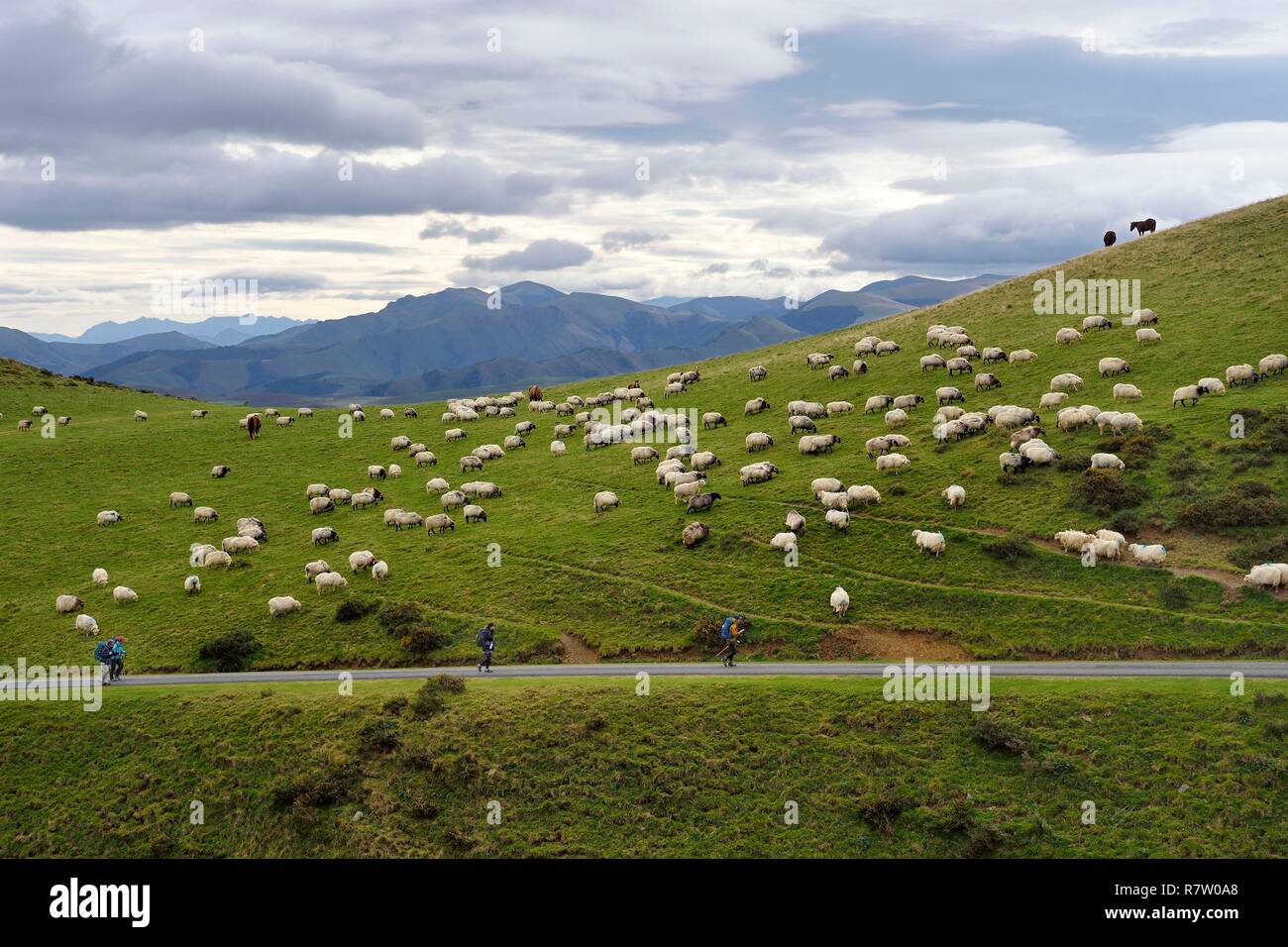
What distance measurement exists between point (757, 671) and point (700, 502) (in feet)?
55.8

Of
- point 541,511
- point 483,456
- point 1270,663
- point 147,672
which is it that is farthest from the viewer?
point 483,456

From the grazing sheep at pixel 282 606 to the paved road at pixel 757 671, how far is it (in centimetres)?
545

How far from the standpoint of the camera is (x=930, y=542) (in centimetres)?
4522

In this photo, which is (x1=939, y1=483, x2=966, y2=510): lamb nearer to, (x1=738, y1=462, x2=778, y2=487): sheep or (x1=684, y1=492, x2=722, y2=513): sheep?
(x1=738, y1=462, x2=778, y2=487): sheep

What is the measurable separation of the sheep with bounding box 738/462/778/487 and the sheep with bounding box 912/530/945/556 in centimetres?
1344

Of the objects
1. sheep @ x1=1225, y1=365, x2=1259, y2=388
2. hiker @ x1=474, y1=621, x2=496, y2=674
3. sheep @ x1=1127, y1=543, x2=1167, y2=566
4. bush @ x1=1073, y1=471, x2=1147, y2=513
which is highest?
sheep @ x1=1225, y1=365, x2=1259, y2=388

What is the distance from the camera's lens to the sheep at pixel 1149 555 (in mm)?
41344

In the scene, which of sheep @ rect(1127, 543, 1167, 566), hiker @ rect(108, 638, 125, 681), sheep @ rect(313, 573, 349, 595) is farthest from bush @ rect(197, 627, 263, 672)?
sheep @ rect(1127, 543, 1167, 566)

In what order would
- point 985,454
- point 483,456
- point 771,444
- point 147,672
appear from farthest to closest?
1. point 483,456
2. point 771,444
3. point 985,454
4. point 147,672

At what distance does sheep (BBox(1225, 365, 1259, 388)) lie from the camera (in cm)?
5694

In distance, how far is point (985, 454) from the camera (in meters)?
54.6

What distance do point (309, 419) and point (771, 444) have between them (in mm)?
61969
